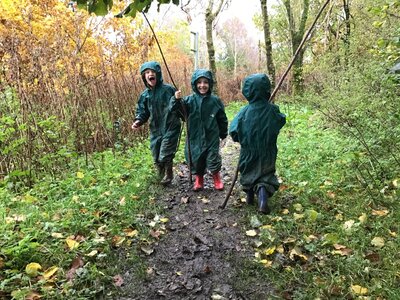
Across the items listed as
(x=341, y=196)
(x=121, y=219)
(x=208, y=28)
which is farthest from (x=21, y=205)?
(x=208, y=28)

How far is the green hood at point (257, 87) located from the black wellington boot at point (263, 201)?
3.45 ft

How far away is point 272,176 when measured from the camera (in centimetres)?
428

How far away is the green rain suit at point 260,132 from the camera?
4.24 m

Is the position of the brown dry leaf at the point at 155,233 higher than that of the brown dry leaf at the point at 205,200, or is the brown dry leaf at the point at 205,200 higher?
the brown dry leaf at the point at 155,233

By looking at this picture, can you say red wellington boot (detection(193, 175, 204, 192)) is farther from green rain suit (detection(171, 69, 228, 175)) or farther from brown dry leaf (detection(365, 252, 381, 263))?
brown dry leaf (detection(365, 252, 381, 263))

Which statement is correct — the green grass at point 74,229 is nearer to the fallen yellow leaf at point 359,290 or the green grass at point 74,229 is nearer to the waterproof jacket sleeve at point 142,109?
the waterproof jacket sleeve at point 142,109

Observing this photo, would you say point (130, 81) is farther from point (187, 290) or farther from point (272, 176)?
point (187, 290)

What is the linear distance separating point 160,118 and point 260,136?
71.7 inches

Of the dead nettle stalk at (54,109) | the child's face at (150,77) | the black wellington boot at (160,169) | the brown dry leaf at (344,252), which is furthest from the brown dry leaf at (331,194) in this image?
the dead nettle stalk at (54,109)

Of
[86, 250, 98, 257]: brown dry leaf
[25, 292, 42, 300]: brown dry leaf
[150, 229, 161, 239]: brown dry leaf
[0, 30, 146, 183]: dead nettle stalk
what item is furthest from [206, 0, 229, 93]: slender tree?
[25, 292, 42, 300]: brown dry leaf

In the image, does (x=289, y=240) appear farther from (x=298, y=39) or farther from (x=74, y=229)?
(x=298, y=39)

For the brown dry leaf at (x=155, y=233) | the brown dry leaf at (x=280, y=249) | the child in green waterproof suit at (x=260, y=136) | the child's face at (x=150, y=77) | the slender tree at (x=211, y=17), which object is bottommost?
the brown dry leaf at (x=280, y=249)

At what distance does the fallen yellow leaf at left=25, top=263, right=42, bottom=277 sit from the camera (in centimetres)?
282

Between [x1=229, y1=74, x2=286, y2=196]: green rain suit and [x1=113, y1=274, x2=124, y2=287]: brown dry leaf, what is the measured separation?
6.24 feet
